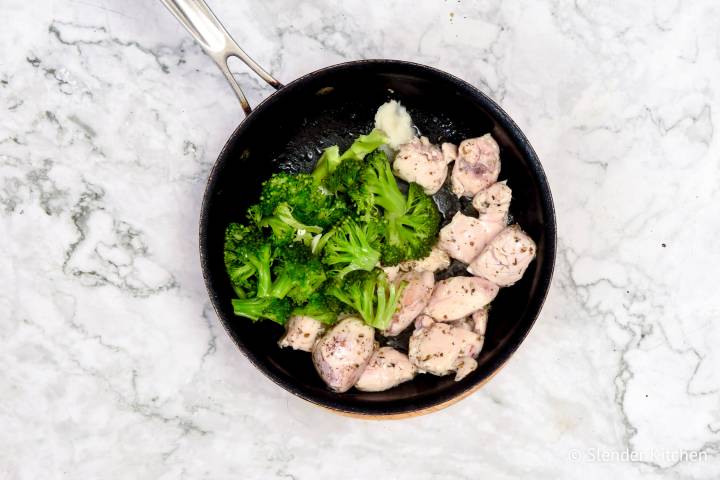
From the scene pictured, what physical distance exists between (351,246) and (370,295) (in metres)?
0.20

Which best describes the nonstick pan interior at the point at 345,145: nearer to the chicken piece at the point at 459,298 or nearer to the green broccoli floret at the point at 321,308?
the chicken piece at the point at 459,298

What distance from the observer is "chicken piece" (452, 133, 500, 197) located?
256 cm

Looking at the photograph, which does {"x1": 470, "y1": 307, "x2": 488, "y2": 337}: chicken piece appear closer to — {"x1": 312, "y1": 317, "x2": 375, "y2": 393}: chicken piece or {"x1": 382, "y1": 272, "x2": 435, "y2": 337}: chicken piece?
{"x1": 382, "y1": 272, "x2": 435, "y2": 337}: chicken piece

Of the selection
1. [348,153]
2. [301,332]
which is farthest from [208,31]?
[301,332]

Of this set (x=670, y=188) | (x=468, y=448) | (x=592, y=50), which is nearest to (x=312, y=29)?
(x=592, y=50)

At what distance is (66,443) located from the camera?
111 inches

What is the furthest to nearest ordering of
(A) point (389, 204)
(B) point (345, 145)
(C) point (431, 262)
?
(B) point (345, 145), (C) point (431, 262), (A) point (389, 204)

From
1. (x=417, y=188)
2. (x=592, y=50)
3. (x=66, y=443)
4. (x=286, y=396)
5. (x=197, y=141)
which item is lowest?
(x=66, y=443)

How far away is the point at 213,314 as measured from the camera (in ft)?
9.14

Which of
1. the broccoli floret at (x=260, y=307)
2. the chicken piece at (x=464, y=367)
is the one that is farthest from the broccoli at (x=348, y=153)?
the chicken piece at (x=464, y=367)

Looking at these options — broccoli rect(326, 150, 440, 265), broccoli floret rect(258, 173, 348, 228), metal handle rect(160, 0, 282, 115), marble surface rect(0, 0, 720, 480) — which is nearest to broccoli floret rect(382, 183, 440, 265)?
broccoli rect(326, 150, 440, 265)

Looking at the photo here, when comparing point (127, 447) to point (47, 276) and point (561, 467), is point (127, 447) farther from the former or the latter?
point (561, 467)

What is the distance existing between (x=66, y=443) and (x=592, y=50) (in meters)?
2.89

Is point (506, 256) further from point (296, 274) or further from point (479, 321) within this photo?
point (296, 274)
